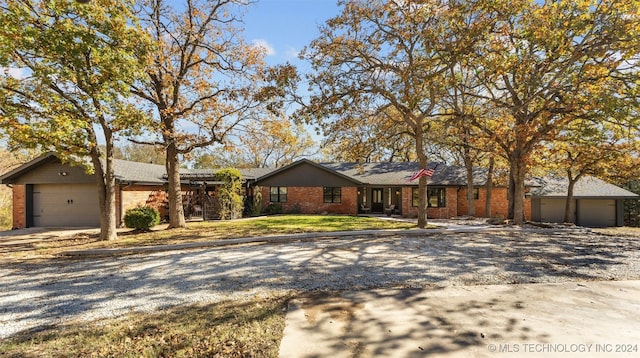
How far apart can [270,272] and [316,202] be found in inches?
676

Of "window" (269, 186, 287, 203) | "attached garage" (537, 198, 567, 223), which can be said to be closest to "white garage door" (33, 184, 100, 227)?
"window" (269, 186, 287, 203)

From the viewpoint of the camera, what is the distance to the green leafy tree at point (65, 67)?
9883 millimetres

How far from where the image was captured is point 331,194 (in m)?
24.7

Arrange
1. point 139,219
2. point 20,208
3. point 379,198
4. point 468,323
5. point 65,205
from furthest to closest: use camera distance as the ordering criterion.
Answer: point 379,198 → point 65,205 → point 20,208 → point 139,219 → point 468,323

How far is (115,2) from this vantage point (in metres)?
11.1

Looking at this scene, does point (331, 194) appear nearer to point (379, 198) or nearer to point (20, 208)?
point (379, 198)

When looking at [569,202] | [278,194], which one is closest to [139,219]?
[278,194]

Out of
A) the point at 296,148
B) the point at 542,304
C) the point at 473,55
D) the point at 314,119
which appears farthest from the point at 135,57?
the point at 296,148

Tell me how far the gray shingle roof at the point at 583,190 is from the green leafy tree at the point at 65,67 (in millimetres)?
28024

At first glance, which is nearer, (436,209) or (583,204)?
(436,209)

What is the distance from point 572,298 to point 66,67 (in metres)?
14.5

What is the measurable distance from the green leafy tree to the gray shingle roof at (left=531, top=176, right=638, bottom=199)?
2802 cm

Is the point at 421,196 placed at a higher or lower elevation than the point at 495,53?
lower


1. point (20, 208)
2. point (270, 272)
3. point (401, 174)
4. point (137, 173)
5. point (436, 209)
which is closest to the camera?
point (270, 272)
